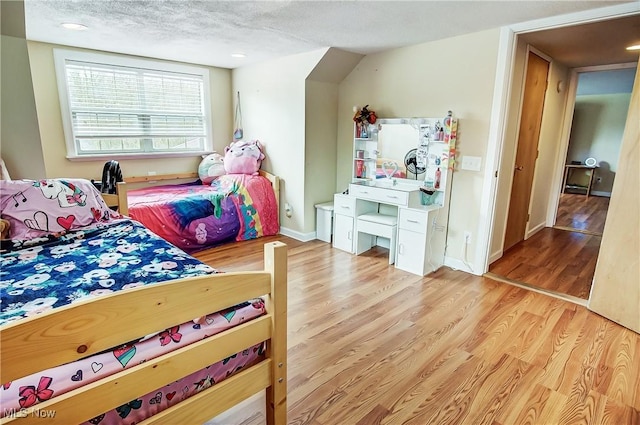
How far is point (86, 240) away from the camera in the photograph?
7.06 ft

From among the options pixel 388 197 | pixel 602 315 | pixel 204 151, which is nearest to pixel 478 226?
pixel 388 197

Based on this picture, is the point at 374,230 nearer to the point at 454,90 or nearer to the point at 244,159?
the point at 454,90

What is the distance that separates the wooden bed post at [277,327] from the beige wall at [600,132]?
27.5 feet

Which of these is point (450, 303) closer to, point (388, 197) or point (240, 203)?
point (388, 197)

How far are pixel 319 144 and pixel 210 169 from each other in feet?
5.04

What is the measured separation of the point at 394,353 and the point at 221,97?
4.16 m

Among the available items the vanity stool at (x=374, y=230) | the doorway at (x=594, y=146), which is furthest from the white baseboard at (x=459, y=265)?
the doorway at (x=594, y=146)

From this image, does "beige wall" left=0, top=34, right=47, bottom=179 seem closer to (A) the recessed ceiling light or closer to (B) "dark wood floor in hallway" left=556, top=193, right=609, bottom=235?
Result: (A) the recessed ceiling light

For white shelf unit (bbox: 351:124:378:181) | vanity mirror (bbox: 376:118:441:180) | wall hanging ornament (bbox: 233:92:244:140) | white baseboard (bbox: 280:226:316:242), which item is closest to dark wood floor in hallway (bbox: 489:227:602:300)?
vanity mirror (bbox: 376:118:441:180)

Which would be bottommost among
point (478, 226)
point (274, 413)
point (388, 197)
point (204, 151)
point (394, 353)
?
point (394, 353)

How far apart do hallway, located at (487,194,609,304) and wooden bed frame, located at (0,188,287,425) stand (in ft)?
8.75

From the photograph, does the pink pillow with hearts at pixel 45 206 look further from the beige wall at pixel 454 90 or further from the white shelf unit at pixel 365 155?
the beige wall at pixel 454 90

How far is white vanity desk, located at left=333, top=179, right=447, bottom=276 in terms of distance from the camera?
3.25 m

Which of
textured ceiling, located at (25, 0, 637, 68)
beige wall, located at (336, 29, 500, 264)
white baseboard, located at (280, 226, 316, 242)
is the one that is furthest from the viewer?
white baseboard, located at (280, 226, 316, 242)
